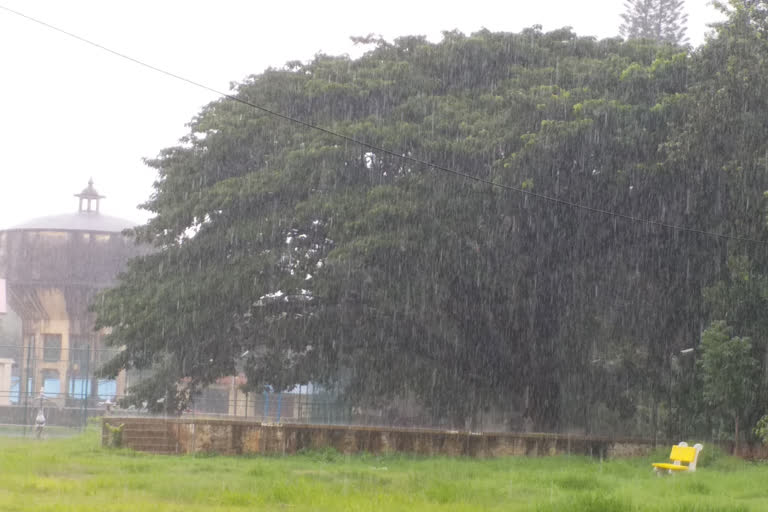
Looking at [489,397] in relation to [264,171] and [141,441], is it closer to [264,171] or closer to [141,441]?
[264,171]

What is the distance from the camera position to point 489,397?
2448 centimetres

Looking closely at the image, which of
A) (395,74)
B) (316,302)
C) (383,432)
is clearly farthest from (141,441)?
(395,74)

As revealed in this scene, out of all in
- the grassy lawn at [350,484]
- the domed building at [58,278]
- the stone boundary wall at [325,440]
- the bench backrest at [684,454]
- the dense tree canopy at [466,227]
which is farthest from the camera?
the domed building at [58,278]

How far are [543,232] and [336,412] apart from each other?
7.91 meters

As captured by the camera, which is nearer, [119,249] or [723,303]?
[723,303]

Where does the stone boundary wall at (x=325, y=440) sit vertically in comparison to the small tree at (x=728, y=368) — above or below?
below

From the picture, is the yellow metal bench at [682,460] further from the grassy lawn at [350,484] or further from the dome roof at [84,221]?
the dome roof at [84,221]

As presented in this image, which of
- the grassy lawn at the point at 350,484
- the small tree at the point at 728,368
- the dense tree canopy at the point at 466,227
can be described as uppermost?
the dense tree canopy at the point at 466,227

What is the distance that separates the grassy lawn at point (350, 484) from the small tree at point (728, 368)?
1.49 metres

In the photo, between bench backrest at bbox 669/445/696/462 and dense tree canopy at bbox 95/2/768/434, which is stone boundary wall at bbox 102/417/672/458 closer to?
dense tree canopy at bbox 95/2/768/434

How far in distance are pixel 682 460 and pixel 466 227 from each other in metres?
7.67

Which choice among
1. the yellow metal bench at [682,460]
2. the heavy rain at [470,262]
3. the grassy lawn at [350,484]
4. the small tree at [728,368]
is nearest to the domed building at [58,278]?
the heavy rain at [470,262]

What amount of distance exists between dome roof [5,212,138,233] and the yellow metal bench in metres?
27.4

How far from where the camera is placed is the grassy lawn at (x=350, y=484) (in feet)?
33.8
